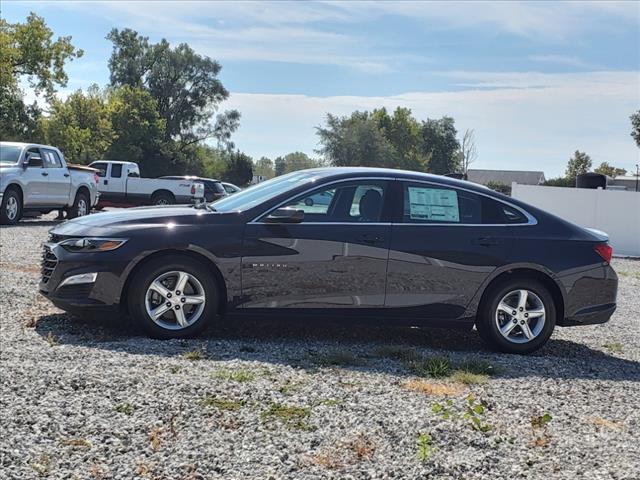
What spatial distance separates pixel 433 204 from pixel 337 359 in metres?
1.91

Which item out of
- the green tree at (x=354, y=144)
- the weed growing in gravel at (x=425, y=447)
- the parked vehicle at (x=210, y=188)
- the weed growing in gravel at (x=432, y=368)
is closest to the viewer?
the weed growing in gravel at (x=425, y=447)

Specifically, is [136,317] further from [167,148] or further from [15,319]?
[167,148]

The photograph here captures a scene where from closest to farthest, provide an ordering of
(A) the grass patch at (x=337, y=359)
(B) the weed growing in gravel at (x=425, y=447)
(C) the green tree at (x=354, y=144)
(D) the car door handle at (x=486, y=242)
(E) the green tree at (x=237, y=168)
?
(B) the weed growing in gravel at (x=425, y=447)
(A) the grass patch at (x=337, y=359)
(D) the car door handle at (x=486, y=242)
(E) the green tree at (x=237, y=168)
(C) the green tree at (x=354, y=144)

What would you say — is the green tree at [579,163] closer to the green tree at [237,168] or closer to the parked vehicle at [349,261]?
the green tree at [237,168]

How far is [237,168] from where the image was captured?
7681cm

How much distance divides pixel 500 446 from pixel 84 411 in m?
2.37

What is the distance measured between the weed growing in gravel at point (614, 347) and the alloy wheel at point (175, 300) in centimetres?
404

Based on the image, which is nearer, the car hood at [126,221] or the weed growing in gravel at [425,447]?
the weed growing in gravel at [425,447]

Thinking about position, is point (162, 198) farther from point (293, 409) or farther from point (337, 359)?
point (293, 409)

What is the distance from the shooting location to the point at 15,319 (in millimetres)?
6941

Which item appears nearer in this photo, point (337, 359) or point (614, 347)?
point (337, 359)

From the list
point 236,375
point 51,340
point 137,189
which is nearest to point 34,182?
point 137,189

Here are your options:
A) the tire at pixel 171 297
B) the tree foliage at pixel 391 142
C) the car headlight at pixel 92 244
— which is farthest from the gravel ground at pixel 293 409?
the tree foliage at pixel 391 142

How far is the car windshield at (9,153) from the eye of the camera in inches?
672
